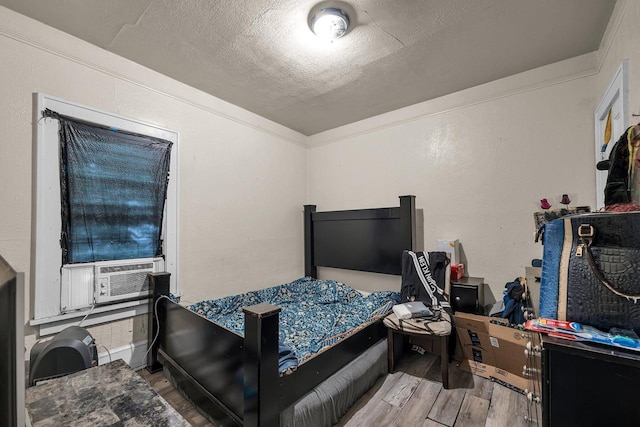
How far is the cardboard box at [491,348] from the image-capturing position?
1980 mm

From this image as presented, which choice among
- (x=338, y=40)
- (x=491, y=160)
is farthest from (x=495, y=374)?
(x=338, y=40)

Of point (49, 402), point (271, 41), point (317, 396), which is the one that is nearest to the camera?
point (49, 402)

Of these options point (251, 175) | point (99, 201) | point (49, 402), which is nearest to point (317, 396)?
point (49, 402)

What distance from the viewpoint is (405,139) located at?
319cm

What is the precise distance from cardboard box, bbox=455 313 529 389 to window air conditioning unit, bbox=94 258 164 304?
270 centimetres

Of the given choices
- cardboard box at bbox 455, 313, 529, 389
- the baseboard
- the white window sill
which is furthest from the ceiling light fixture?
the baseboard

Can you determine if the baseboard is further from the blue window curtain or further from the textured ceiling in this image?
the textured ceiling

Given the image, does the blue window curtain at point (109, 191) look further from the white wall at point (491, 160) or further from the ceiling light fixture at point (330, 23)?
the white wall at point (491, 160)

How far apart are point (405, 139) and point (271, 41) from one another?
1.84 metres

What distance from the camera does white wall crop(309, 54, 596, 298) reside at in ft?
7.53

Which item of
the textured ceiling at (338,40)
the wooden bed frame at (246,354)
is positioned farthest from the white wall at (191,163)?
the wooden bed frame at (246,354)

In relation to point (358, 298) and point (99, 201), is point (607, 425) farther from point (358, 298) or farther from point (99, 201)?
point (99, 201)

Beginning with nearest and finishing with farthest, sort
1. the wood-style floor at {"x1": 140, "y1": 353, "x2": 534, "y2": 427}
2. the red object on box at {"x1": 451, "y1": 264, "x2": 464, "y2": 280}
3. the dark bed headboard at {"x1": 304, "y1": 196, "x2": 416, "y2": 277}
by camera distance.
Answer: the wood-style floor at {"x1": 140, "y1": 353, "x2": 534, "y2": 427}
the red object on box at {"x1": 451, "y1": 264, "x2": 464, "y2": 280}
the dark bed headboard at {"x1": 304, "y1": 196, "x2": 416, "y2": 277}

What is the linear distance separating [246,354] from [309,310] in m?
1.43
